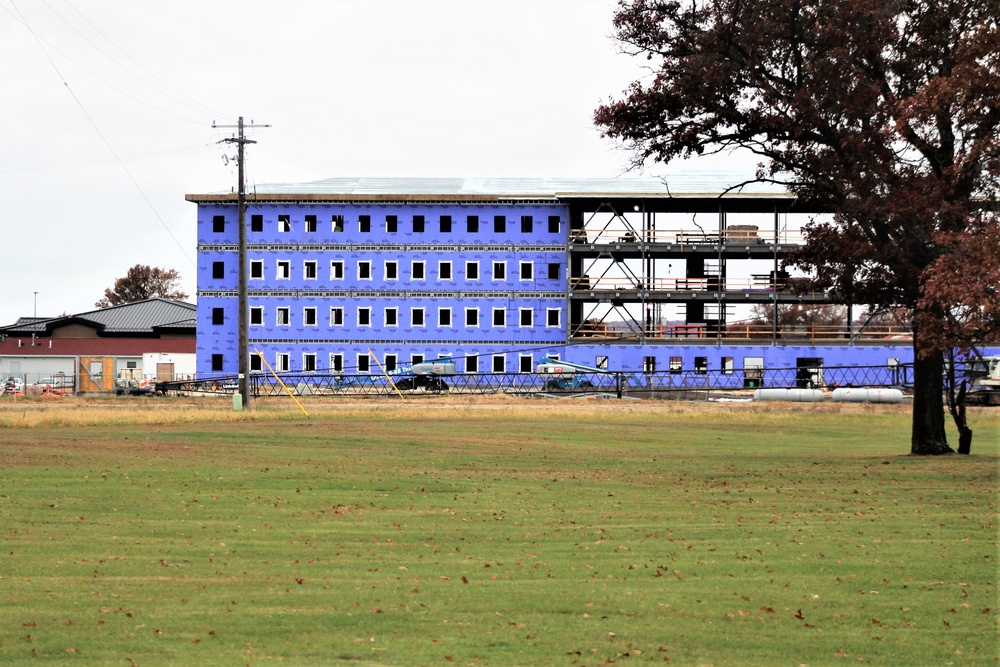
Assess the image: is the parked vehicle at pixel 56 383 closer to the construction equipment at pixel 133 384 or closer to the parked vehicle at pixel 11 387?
the parked vehicle at pixel 11 387

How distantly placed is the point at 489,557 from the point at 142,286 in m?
132

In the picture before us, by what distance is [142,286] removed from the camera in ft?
458

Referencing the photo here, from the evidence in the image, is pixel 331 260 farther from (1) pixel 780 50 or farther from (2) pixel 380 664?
(2) pixel 380 664

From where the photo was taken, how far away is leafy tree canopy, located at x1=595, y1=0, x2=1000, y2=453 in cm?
2528

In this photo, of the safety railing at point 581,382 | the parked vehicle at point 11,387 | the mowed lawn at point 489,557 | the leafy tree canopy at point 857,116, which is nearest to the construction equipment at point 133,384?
the safety railing at point 581,382

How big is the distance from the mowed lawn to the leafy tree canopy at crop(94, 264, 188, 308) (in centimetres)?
11368

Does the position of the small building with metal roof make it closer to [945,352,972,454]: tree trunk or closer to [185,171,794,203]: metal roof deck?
[185,171,794,203]: metal roof deck

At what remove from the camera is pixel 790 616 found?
1120cm

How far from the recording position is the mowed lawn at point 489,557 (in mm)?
10125

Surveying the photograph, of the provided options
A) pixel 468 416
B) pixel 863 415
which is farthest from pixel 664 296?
pixel 468 416

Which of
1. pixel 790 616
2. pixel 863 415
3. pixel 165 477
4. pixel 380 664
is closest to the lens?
pixel 380 664

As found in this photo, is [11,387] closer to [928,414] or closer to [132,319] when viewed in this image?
[132,319]

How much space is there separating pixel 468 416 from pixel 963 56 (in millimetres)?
27213

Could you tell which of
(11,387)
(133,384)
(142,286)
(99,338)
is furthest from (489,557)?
(142,286)
